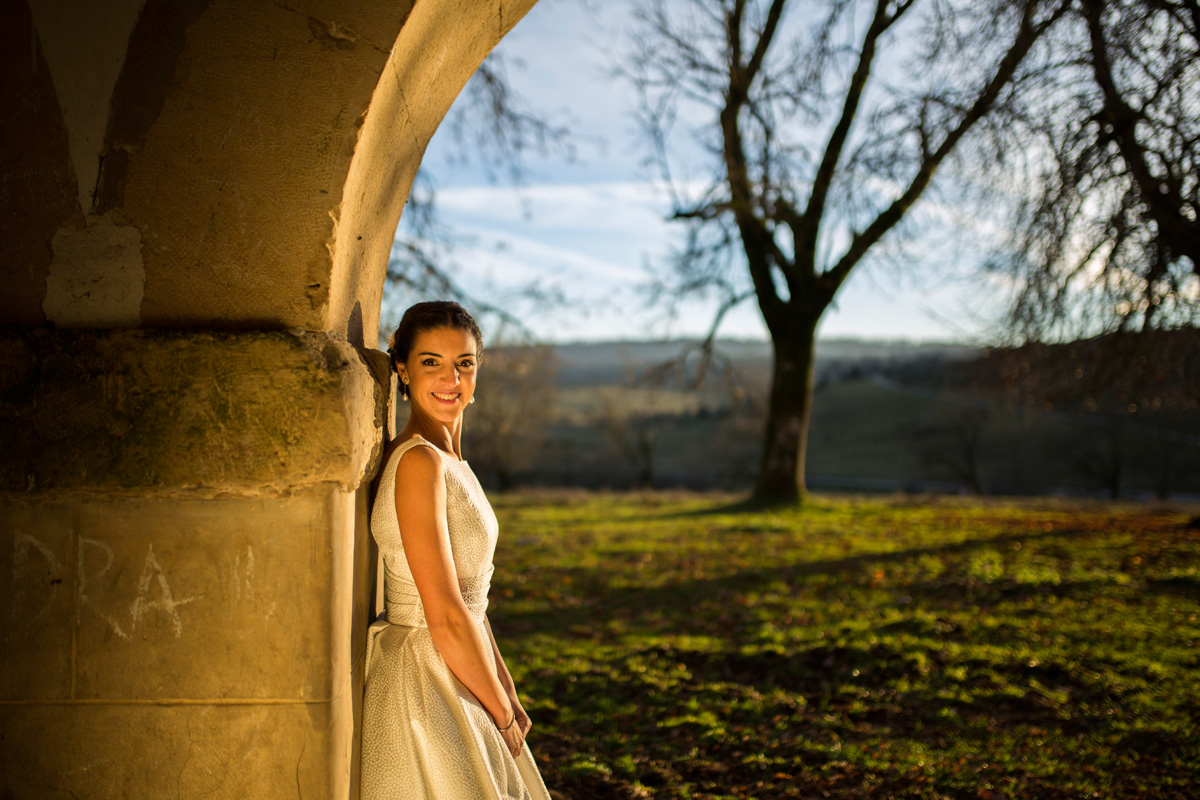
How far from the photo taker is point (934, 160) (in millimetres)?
11242

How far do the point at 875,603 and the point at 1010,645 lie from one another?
1.25 m

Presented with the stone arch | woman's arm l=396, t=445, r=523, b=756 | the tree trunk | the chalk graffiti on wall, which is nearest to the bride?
woman's arm l=396, t=445, r=523, b=756

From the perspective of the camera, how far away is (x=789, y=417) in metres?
13.6

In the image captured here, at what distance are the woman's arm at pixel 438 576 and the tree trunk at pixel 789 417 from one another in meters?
11.9

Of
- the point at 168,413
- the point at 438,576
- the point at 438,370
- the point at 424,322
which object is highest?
the point at 424,322

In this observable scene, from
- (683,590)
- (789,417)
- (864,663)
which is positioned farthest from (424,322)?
(789,417)

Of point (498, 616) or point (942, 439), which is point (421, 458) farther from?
point (942, 439)

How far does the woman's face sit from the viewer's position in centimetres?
213

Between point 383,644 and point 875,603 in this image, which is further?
point 875,603

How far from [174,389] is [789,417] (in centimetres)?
1266

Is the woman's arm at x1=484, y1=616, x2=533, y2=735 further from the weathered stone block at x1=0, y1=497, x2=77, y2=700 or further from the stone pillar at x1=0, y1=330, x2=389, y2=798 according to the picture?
the weathered stone block at x1=0, y1=497, x2=77, y2=700

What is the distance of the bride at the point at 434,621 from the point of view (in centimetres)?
192

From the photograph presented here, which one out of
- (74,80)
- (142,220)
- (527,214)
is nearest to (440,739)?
(142,220)

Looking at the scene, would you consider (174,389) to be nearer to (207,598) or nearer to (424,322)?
(207,598)
